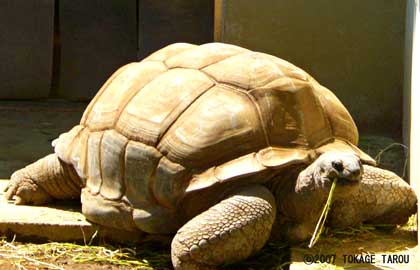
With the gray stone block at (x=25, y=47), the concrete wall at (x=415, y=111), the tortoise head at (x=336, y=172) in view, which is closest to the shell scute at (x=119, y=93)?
the tortoise head at (x=336, y=172)

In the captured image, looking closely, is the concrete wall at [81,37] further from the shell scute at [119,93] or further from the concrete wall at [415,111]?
the shell scute at [119,93]

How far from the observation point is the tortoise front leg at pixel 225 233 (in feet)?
16.4

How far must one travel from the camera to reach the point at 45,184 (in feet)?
20.2

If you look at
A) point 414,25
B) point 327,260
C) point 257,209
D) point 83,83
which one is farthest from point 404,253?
point 83,83

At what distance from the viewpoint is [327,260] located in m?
5.08

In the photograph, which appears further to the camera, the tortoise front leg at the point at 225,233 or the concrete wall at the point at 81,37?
the concrete wall at the point at 81,37

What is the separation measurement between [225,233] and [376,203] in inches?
41.1

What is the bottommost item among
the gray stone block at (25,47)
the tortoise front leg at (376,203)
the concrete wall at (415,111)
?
the gray stone block at (25,47)

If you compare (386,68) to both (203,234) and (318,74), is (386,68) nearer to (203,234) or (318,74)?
(318,74)

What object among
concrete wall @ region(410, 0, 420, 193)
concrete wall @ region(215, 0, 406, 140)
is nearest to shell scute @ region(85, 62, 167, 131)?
concrete wall @ region(410, 0, 420, 193)

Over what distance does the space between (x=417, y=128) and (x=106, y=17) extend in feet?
17.6

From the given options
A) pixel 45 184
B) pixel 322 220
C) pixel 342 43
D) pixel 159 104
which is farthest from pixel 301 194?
pixel 342 43

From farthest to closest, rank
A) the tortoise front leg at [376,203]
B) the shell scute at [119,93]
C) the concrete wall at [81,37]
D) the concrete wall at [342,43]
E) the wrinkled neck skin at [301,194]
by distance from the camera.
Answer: the concrete wall at [81,37], the concrete wall at [342,43], the shell scute at [119,93], the tortoise front leg at [376,203], the wrinkled neck skin at [301,194]

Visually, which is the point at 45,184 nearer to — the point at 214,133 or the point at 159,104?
the point at 159,104
